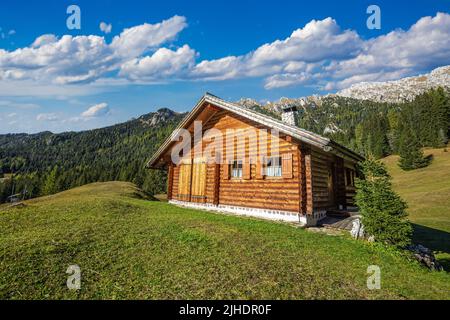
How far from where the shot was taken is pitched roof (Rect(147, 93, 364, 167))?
11.2 meters

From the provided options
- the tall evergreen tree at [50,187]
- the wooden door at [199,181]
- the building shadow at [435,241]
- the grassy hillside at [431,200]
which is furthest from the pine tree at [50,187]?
the building shadow at [435,241]

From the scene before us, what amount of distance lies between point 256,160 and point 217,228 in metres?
5.73

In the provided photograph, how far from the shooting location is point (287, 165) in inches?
519

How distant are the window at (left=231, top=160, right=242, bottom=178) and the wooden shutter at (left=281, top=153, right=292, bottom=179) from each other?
10.4 feet

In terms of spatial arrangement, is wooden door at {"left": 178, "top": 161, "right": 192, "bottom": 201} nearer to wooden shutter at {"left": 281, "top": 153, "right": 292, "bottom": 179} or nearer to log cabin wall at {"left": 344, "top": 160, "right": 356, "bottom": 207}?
wooden shutter at {"left": 281, "top": 153, "right": 292, "bottom": 179}

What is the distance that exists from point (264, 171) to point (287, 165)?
158 cm

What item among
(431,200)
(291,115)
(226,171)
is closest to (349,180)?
(291,115)

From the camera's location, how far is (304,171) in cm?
1279

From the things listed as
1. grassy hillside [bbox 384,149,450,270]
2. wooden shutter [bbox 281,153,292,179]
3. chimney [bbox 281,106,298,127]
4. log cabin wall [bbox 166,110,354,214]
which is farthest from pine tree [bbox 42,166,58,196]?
grassy hillside [bbox 384,149,450,270]

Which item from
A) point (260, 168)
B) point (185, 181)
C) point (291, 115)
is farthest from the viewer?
point (185, 181)

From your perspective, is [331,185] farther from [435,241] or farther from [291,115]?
[435,241]

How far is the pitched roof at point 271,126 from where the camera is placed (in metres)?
11.2
